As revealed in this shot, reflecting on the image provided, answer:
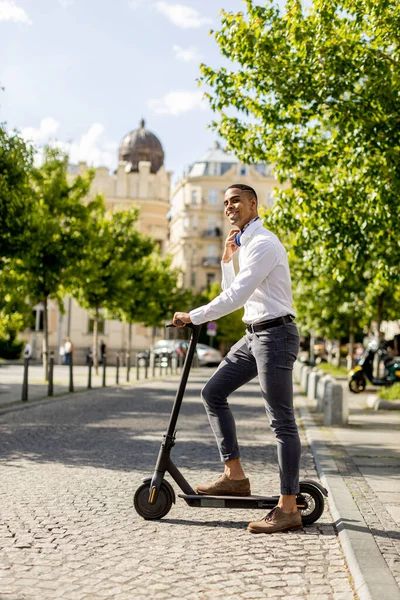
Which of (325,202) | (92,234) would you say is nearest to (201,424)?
(325,202)

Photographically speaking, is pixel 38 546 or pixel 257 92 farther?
pixel 257 92

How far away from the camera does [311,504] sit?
5.68m

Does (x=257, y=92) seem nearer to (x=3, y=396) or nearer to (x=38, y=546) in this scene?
(x=3, y=396)

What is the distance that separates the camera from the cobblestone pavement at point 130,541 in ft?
13.9

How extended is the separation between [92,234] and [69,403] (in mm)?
8470

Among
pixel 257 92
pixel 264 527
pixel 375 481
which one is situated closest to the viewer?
pixel 264 527

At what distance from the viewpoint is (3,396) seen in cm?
1808

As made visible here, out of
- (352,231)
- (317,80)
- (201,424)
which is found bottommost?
(201,424)

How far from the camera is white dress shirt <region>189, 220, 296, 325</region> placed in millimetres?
5305

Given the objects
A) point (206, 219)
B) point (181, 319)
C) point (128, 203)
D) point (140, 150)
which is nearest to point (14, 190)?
point (181, 319)

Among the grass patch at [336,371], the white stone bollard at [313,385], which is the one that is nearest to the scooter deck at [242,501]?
the white stone bollard at [313,385]

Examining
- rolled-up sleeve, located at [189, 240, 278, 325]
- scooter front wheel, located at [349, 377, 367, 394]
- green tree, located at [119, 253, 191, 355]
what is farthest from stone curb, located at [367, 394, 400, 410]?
green tree, located at [119, 253, 191, 355]

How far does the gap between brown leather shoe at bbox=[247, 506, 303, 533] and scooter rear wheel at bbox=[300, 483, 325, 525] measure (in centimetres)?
23

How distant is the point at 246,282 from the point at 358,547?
1573 mm
